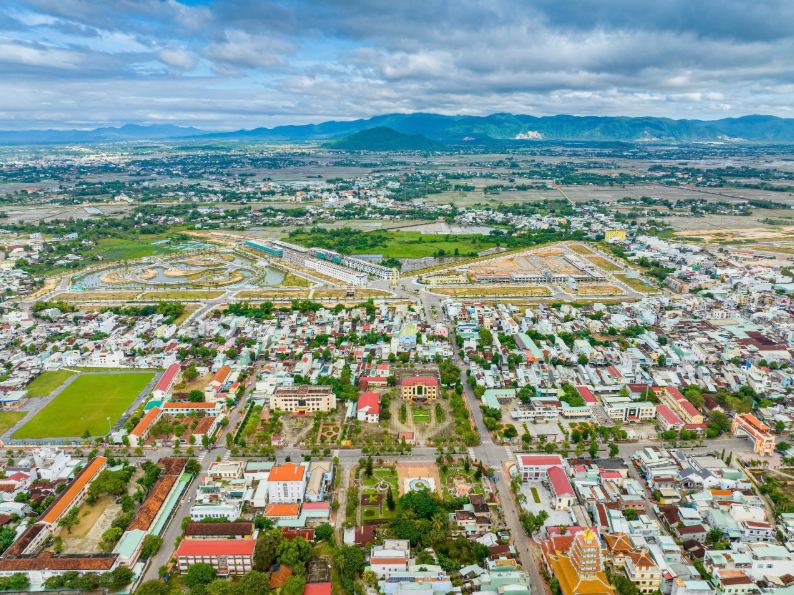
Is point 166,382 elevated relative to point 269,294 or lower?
elevated

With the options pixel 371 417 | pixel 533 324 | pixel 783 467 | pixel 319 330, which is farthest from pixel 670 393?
pixel 319 330

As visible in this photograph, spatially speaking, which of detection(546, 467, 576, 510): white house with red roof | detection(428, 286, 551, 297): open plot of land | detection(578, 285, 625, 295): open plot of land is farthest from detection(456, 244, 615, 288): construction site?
detection(546, 467, 576, 510): white house with red roof

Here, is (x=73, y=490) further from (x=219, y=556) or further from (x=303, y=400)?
(x=303, y=400)

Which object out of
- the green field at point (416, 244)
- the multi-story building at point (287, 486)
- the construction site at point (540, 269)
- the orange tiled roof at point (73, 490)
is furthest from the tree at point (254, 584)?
the green field at point (416, 244)

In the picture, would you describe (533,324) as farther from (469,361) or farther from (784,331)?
(784,331)

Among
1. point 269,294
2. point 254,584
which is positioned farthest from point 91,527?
point 269,294

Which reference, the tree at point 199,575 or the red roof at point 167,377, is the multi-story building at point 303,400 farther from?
the tree at point 199,575
